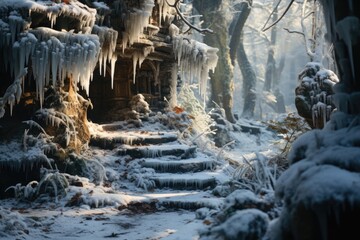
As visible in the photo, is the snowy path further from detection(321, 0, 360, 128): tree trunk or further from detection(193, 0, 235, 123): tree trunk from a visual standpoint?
detection(193, 0, 235, 123): tree trunk

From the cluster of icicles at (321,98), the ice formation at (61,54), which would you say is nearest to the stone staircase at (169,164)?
the ice formation at (61,54)

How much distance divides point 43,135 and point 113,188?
7.31ft

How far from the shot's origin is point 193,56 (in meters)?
15.4

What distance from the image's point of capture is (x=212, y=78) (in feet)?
81.1

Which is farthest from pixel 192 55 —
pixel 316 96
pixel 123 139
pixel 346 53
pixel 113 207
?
pixel 346 53

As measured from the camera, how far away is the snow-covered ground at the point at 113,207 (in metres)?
5.95

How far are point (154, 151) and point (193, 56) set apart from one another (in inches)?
217

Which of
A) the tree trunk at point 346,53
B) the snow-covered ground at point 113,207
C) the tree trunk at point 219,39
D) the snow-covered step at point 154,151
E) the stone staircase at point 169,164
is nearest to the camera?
the tree trunk at point 346,53

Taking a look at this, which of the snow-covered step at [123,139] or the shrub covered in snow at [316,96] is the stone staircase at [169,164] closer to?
the snow-covered step at [123,139]

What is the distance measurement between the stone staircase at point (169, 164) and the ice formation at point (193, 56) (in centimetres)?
342

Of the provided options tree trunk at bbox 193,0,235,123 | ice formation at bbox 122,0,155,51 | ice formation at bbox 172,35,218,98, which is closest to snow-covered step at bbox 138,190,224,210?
ice formation at bbox 122,0,155,51

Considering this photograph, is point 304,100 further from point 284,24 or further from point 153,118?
point 284,24

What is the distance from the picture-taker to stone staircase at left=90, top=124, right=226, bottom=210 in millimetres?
8312

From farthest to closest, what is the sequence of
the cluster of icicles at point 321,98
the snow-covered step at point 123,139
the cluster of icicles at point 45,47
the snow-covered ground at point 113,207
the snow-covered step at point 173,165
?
1. the snow-covered step at point 123,139
2. the snow-covered step at point 173,165
3. the cluster of icicles at point 45,47
4. the cluster of icicles at point 321,98
5. the snow-covered ground at point 113,207
